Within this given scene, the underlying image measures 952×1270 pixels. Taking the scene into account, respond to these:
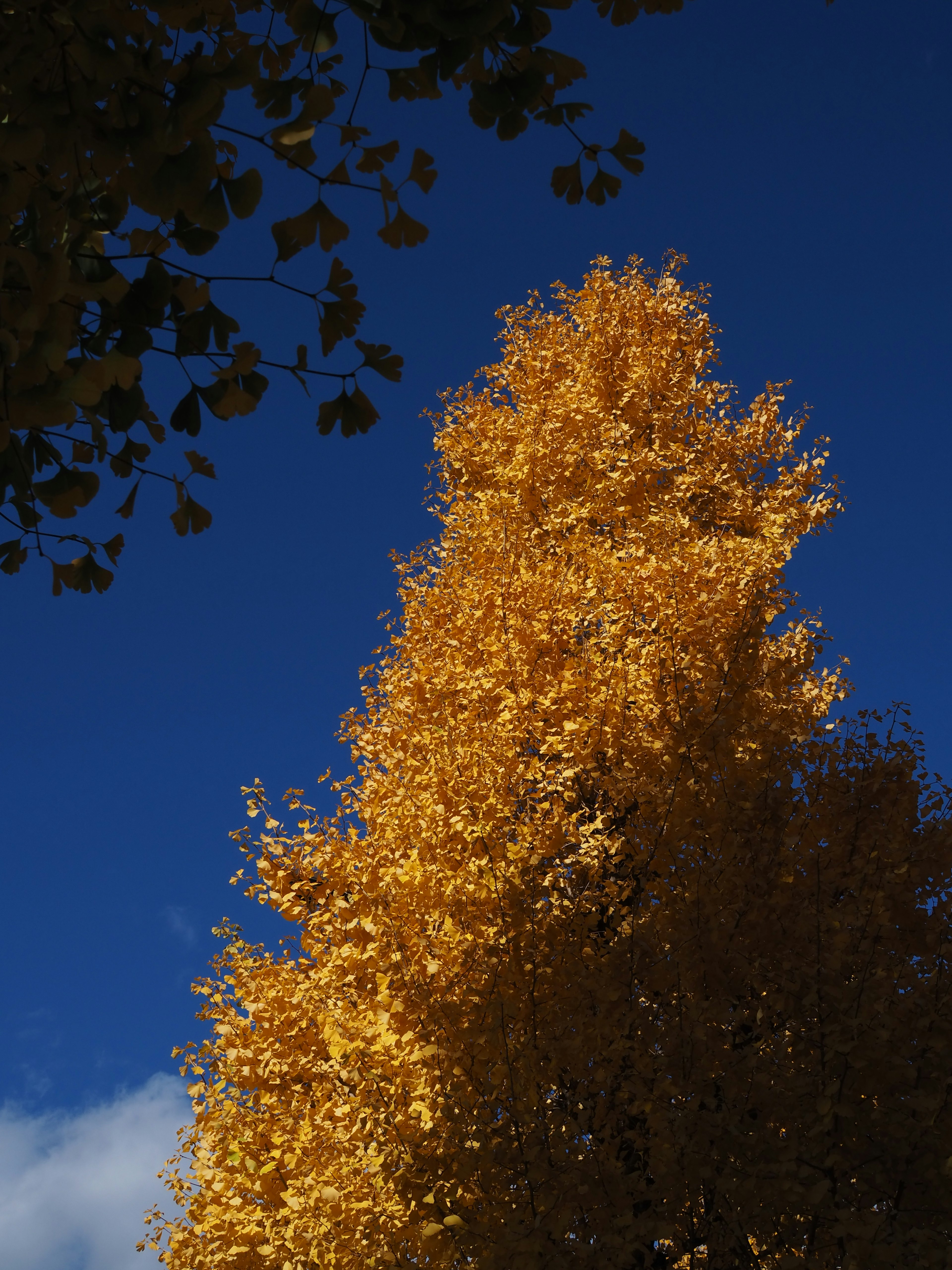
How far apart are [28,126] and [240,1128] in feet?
18.6

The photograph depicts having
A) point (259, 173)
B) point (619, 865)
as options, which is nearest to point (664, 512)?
point (619, 865)

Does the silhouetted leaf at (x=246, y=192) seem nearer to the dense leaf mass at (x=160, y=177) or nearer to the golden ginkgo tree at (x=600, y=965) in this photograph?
the dense leaf mass at (x=160, y=177)

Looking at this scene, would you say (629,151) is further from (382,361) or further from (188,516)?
(188,516)

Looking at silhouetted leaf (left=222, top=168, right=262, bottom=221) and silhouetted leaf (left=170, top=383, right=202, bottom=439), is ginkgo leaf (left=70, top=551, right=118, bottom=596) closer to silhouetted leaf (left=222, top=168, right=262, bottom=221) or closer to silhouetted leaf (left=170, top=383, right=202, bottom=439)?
silhouetted leaf (left=170, top=383, right=202, bottom=439)

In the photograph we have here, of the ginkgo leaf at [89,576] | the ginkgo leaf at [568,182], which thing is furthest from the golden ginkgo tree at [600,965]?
the ginkgo leaf at [568,182]

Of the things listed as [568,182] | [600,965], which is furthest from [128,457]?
[600,965]

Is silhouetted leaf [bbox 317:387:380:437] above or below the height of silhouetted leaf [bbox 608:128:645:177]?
below

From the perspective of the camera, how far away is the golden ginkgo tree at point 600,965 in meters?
4.34

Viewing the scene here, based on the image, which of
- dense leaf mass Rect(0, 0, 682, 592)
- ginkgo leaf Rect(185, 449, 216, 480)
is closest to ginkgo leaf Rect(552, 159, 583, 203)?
dense leaf mass Rect(0, 0, 682, 592)

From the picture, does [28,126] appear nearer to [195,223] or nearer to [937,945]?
[195,223]

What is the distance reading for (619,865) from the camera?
6363 mm

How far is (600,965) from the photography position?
5.18 meters

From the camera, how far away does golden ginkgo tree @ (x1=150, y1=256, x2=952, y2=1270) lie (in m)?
4.34

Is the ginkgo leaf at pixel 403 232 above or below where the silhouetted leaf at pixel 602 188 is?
below
